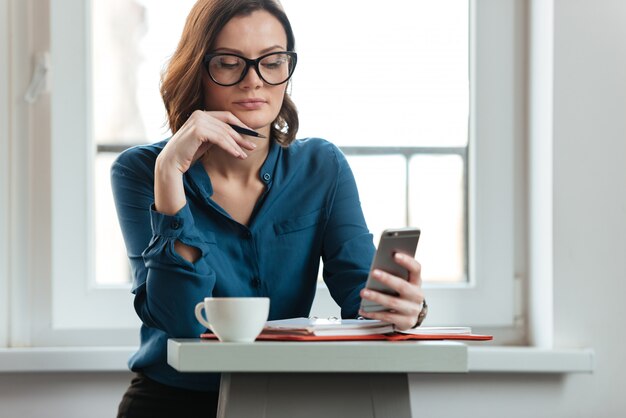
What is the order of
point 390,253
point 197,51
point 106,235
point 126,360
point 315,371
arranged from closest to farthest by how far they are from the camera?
point 315,371 → point 390,253 → point 197,51 → point 126,360 → point 106,235

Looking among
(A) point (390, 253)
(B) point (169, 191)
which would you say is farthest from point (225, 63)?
(A) point (390, 253)

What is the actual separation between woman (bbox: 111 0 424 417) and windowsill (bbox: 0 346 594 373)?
32 cm

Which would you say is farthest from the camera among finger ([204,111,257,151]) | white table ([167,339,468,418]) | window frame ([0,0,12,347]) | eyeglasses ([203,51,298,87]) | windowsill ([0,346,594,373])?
window frame ([0,0,12,347])

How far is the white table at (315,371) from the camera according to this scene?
958mm

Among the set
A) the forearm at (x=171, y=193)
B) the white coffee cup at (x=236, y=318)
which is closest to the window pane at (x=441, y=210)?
the forearm at (x=171, y=193)

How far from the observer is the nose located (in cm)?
152

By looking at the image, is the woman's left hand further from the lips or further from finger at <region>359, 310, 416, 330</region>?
the lips

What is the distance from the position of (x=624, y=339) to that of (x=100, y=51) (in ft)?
4.85

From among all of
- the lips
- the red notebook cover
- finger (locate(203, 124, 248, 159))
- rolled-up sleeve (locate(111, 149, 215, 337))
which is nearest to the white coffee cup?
the red notebook cover

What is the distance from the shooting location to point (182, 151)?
4.52ft

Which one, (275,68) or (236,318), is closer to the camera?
(236,318)

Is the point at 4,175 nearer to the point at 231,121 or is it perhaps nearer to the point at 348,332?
the point at 231,121

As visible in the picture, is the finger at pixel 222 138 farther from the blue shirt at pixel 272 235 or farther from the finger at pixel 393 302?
the finger at pixel 393 302

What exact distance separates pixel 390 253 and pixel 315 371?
20 cm
